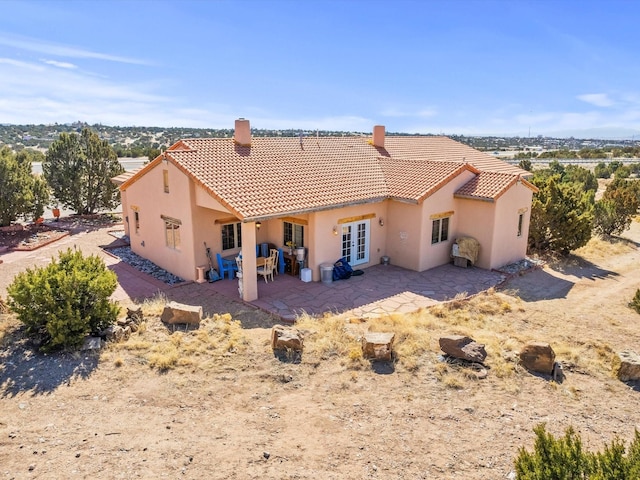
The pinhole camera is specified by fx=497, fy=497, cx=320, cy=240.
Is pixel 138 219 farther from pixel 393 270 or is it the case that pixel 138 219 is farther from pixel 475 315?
pixel 475 315

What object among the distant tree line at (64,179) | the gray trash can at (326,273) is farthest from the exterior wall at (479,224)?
the distant tree line at (64,179)

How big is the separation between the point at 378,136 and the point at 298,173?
843 cm

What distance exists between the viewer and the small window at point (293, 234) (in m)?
18.7

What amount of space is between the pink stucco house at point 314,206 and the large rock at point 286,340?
13.4ft

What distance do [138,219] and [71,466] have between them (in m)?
15.0

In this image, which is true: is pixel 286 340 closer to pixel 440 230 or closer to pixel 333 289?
pixel 333 289

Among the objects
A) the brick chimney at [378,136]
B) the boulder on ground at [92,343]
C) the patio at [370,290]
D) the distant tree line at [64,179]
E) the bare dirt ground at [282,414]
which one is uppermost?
the brick chimney at [378,136]

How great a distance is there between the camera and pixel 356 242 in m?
19.7

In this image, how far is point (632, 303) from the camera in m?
16.5

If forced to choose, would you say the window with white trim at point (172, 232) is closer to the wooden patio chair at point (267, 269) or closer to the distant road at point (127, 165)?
the wooden patio chair at point (267, 269)

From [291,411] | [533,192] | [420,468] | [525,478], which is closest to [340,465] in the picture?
[420,468]

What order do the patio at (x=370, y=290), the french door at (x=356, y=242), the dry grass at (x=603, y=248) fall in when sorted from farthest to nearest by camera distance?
the dry grass at (x=603, y=248)
the french door at (x=356, y=242)
the patio at (x=370, y=290)

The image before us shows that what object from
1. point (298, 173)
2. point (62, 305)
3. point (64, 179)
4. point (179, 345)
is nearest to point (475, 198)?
point (298, 173)

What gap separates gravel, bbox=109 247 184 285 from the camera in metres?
18.8
